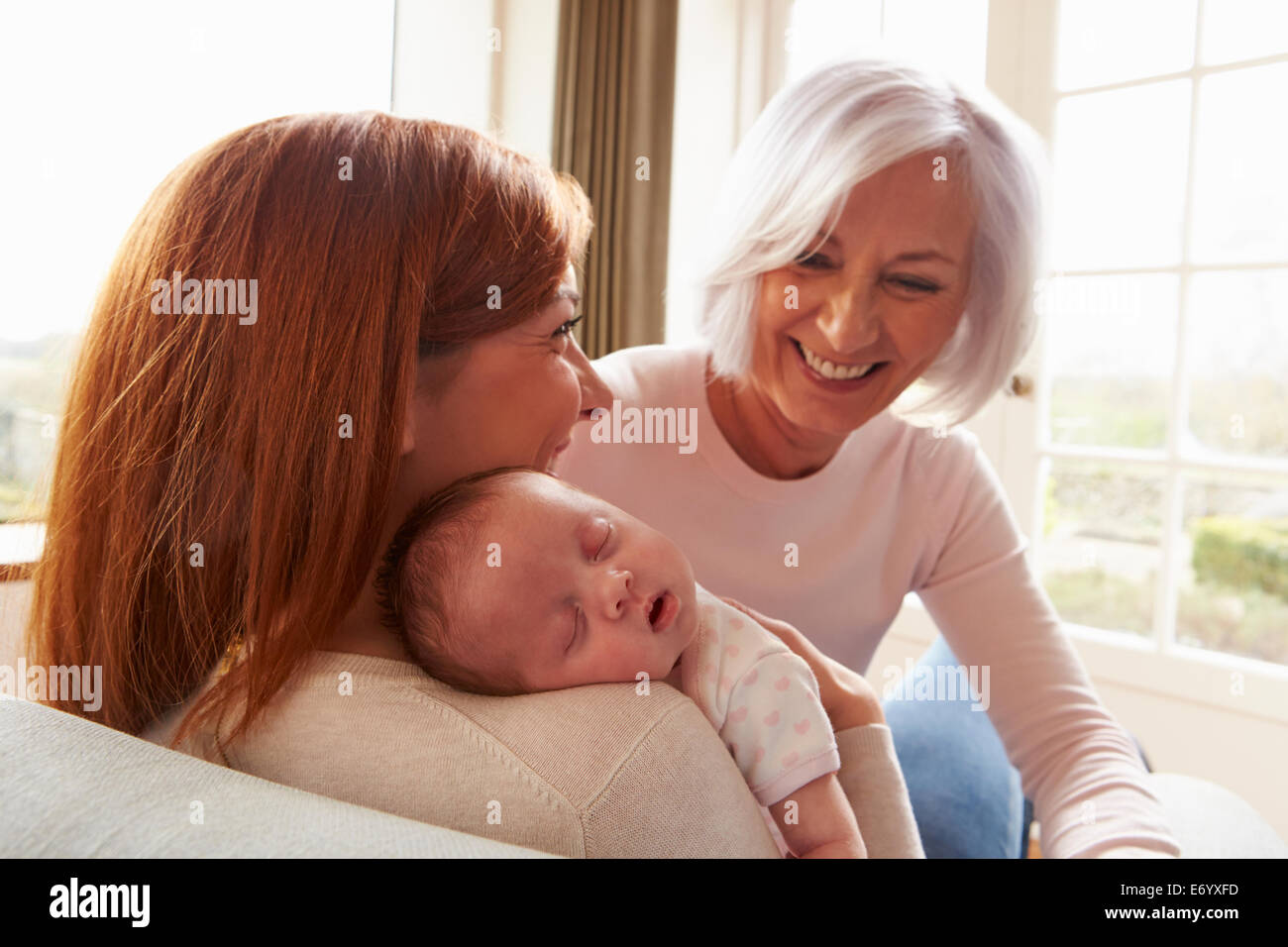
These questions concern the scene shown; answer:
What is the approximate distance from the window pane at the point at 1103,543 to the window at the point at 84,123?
237 cm

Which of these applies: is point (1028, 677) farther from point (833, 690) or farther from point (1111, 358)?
point (1111, 358)

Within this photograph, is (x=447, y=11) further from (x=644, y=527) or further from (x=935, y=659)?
(x=644, y=527)

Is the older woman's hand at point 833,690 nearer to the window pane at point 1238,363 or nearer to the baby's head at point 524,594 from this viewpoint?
the baby's head at point 524,594

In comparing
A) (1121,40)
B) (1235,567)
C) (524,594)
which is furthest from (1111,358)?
(524,594)

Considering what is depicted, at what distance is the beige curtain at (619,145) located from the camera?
3.14m

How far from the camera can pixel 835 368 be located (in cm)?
138

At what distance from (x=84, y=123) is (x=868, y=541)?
2.31 meters

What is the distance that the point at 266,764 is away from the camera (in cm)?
63

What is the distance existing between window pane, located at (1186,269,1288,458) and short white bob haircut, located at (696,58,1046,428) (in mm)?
1508

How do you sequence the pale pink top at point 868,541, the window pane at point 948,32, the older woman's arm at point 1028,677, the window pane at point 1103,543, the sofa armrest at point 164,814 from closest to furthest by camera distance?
the sofa armrest at point 164,814 → the older woman's arm at point 1028,677 → the pale pink top at point 868,541 → the window pane at point 1103,543 → the window pane at point 948,32

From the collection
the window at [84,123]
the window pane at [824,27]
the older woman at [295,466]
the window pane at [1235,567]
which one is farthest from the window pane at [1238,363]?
the older woman at [295,466]

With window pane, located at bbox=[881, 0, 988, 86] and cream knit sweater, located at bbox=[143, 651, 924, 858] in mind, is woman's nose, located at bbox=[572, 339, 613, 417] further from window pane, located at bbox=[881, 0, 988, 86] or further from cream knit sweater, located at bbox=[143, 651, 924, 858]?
window pane, located at bbox=[881, 0, 988, 86]
